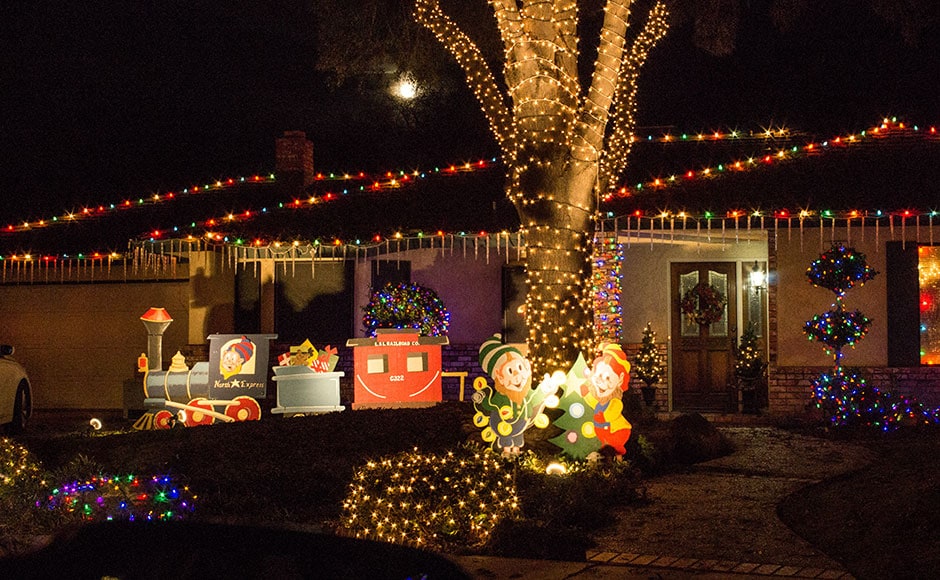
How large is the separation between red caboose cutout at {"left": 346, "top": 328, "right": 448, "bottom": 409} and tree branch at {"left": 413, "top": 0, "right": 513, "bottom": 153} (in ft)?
11.8

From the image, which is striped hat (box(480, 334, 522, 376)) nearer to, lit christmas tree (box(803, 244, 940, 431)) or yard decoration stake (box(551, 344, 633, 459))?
yard decoration stake (box(551, 344, 633, 459))

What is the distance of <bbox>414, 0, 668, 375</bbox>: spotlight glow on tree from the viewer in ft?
33.4

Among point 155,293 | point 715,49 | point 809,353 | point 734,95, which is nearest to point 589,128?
point 715,49

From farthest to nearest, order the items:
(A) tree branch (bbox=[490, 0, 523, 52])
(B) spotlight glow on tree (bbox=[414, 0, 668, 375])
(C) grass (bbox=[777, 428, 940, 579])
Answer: (A) tree branch (bbox=[490, 0, 523, 52])
(B) spotlight glow on tree (bbox=[414, 0, 668, 375])
(C) grass (bbox=[777, 428, 940, 579])

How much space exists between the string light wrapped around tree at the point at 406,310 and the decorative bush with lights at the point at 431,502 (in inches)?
264

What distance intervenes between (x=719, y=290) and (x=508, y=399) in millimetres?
7590

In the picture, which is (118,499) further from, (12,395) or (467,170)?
(467,170)

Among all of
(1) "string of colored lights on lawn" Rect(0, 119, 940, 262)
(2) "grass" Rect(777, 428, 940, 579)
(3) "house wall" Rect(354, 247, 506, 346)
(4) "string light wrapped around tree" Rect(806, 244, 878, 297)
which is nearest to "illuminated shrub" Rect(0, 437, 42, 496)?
(2) "grass" Rect(777, 428, 940, 579)

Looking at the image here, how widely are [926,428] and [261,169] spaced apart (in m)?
14.9

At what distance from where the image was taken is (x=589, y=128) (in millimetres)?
10336

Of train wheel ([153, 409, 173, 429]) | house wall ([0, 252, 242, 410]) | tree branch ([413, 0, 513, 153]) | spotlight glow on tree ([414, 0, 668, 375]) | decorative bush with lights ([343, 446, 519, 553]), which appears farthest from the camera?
house wall ([0, 252, 242, 410])

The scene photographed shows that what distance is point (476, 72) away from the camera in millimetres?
10867

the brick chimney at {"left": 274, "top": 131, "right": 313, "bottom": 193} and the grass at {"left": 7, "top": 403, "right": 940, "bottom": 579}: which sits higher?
the brick chimney at {"left": 274, "top": 131, "right": 313, "bottom": 193}

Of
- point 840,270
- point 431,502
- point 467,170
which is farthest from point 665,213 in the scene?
point 431,502
